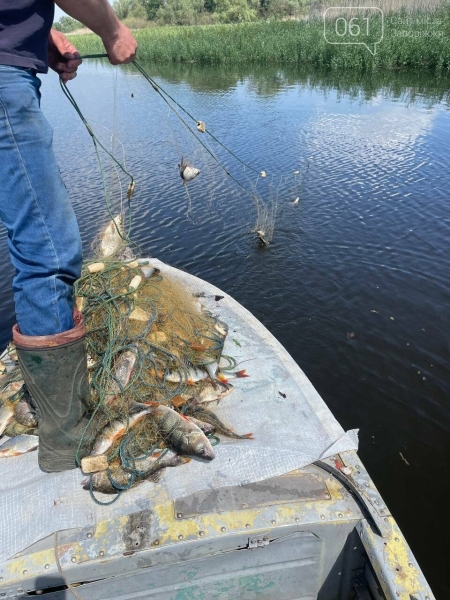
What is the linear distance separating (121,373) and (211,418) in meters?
0.81

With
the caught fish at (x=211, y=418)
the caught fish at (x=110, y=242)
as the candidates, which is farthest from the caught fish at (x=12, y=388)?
the caught fish at (x=110, y=242)

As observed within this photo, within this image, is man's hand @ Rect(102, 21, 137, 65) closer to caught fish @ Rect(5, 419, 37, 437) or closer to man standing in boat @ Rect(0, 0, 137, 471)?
man standing in boat @ Rect(0, 0, 137, 471)

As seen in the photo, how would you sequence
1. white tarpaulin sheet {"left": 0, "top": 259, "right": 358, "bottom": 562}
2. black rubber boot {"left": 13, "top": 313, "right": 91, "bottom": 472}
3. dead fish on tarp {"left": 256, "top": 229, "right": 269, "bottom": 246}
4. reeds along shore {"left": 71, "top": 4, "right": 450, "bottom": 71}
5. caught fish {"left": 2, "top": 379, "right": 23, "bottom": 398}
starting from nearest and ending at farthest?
black rubber boot {"left": 13, "top": 313, "right": 91, "bottom": 472}
white tarpaulin sheet {"left": 0, "top": 259, "right": 358, "bottom": 562}
caught fish {"left": 2, "top": 379, "right": 23, "bottom": 398}
dead fish on tarp {"left": 256, "top": 229, "right": 269, "bottom": 246}
reeds along shore {"left": 71, "top": 4, "right": 450, "bottom": 71}

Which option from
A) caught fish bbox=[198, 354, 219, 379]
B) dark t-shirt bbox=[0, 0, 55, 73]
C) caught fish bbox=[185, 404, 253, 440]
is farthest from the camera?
caught fish bbox=[198, 354, 219, 379]

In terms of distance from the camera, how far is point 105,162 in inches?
614

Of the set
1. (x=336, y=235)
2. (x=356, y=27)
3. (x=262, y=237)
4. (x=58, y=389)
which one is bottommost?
(x=336, y=235)

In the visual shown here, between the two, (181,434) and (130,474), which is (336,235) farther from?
(130,474)

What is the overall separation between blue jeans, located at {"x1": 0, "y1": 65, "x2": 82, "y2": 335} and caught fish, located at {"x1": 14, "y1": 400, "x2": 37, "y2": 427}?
3.70 feet

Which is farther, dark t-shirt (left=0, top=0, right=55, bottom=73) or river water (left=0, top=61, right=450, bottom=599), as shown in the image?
river water (left=0, top=61, right=450, bottom=599)

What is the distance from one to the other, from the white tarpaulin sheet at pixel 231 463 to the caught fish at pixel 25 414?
29 centimetres

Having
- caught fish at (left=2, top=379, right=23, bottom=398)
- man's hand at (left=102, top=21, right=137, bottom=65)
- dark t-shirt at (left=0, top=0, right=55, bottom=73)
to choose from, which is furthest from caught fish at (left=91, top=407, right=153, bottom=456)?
man's hand at (left=102, top=21, right=137, bottom=65)

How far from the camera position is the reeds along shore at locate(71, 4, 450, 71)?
26.3 meters

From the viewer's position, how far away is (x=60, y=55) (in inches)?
122

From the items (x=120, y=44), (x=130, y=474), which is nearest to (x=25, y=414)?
(x=130, y=474)
